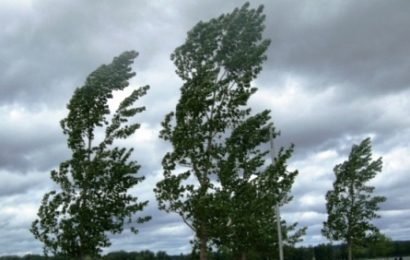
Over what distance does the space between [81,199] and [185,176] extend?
4.81 metres

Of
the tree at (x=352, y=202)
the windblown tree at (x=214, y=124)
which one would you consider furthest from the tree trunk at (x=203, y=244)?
the tree at (x=352, y=202)


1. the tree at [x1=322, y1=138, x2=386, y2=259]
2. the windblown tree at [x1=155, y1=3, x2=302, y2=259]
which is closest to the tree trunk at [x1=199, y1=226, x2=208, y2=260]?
the windblown tree at [x1=155, y1=3, x2=302, y2=259]

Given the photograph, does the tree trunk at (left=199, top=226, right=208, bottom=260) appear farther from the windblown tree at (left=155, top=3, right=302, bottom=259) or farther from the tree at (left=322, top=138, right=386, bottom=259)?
the tree at (left=322, top=138, right=386, bottom=259)

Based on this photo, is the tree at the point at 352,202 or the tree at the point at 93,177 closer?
the tree at the point at 93,177

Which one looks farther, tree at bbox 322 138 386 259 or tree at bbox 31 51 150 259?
tree at bbox 322 138 386 259

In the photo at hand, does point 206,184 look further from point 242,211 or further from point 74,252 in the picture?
point 74,252

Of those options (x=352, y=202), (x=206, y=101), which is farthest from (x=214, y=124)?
(x=352, y=202)

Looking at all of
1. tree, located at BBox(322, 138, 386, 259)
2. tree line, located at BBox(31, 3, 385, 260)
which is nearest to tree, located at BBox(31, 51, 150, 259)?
tree line, located at BBox(31, 3, 385, 260)

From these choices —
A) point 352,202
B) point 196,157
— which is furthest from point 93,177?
point 352,202

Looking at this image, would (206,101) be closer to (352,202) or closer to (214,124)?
(214,124)

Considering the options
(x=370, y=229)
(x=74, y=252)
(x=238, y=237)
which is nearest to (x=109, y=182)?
(x=74, y=252)

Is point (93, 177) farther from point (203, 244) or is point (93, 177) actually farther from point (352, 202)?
point (352, 202)

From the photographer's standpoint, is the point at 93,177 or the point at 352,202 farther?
the point at 352,202

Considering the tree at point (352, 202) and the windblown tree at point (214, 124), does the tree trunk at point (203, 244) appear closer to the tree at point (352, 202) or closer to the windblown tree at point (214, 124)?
the windblown tree at point (214, 124)
